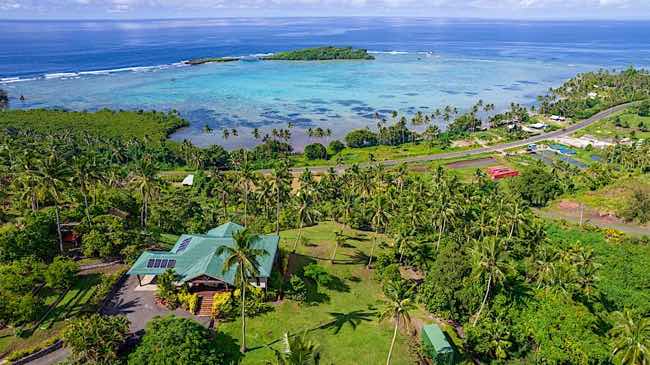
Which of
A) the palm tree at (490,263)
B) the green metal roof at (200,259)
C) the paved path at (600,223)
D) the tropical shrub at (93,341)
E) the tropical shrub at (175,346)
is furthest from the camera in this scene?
the paved path at (600,223)

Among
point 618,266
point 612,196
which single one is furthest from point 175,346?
point 612,196

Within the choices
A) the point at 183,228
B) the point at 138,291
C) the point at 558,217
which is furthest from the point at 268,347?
the point at 558,217

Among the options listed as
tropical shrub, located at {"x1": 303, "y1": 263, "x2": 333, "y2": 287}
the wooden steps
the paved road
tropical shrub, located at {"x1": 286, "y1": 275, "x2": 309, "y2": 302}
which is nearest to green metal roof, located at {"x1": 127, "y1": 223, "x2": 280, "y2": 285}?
the wooden steps

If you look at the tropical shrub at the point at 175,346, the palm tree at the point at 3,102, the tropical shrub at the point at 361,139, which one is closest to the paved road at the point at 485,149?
the tropical shrub at the point at 361,139

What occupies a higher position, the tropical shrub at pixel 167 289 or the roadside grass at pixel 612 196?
the tropical shrub at pixel 167 289

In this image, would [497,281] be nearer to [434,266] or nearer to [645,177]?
[434,266]

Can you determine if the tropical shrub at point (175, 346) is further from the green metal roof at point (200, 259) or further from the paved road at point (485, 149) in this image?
the paved road at point (485, 149)
